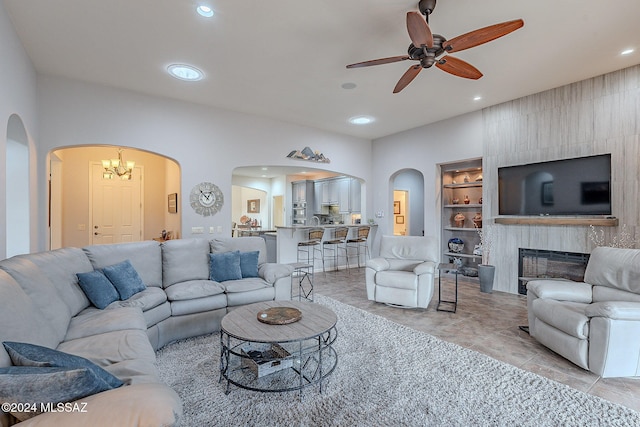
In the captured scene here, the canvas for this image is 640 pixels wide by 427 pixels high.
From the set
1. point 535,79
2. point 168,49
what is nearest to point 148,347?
point 168,49

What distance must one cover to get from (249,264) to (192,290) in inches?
32.2

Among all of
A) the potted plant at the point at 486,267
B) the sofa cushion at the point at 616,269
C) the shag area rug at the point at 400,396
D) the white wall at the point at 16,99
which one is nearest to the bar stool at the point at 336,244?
the potted plant at the point at 486,267

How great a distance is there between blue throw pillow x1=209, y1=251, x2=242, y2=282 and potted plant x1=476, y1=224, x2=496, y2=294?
4.00 m

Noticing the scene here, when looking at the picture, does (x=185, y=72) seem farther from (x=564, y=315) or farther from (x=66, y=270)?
(x=564, y=315)

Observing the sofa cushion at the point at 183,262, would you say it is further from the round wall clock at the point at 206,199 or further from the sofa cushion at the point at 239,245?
the round wall clock at the point at 206,199

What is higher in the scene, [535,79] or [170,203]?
[535,79]

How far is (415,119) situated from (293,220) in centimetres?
570

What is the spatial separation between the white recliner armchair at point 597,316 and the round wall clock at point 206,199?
4.59 m

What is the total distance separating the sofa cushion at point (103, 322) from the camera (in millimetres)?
2164

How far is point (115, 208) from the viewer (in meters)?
6.57

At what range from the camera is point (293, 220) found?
10.4 metres

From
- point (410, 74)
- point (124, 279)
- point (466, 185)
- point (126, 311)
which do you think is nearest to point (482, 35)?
point (410, 74)

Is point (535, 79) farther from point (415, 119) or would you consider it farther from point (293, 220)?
point (293, 220)

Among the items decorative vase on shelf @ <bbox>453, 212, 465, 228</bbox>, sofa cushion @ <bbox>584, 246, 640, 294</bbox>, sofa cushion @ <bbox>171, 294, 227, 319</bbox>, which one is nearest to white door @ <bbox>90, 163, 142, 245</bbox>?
sofa cushion @ <bbox>171, 294, 227, 319</bbox>
